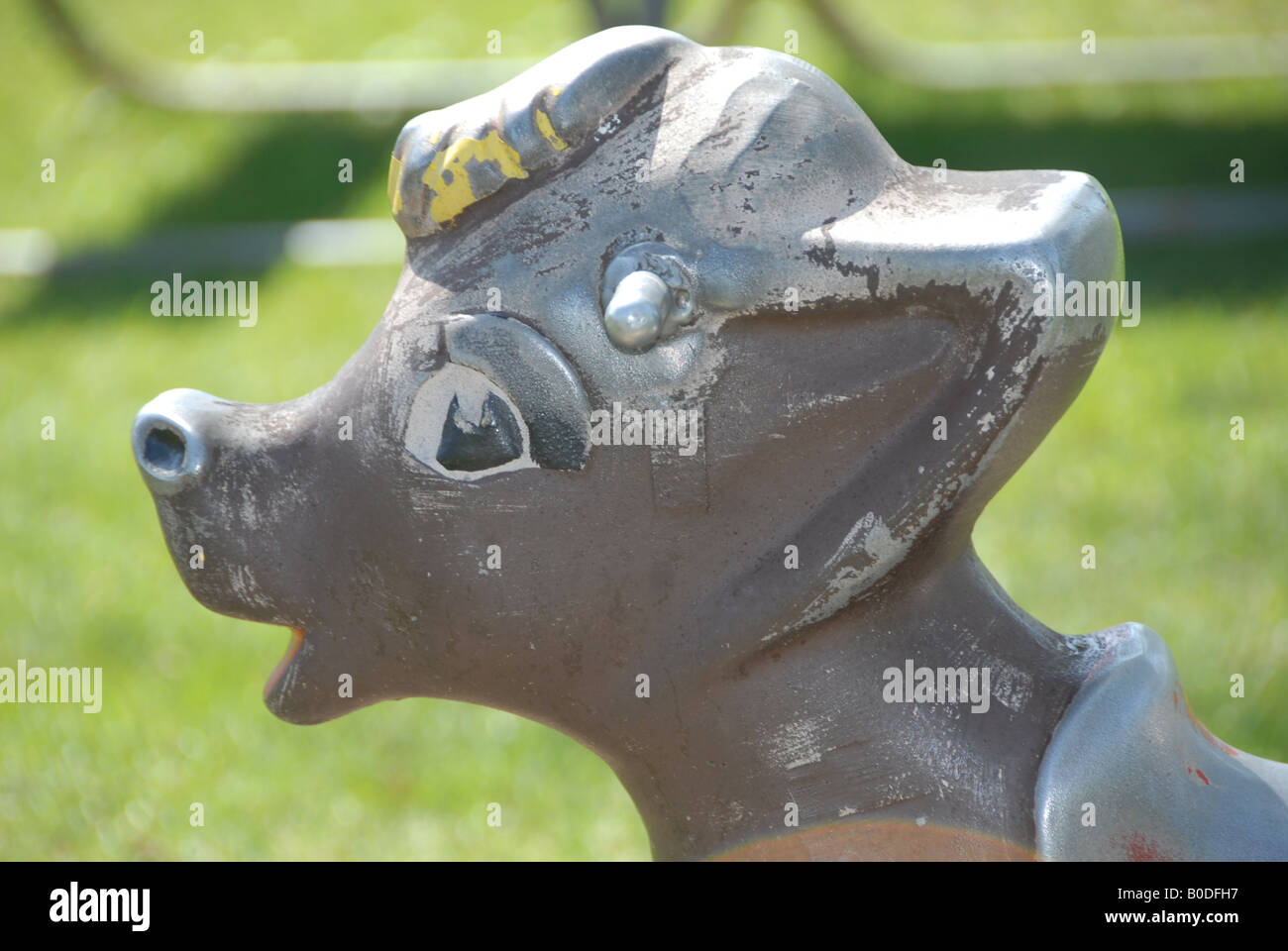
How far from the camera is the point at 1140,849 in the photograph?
1.42 meters

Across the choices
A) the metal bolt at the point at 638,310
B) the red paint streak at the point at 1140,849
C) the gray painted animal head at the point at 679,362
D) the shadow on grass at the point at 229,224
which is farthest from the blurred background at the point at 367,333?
the red paint streak at the point at 1140,849

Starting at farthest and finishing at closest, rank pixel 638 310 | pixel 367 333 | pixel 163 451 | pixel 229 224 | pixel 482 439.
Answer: pixel 229 224
pixel 367 333
pixel 163 451
pixel 482 439
pixel 638 310

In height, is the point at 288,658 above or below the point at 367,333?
above

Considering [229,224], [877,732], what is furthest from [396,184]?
[229,224]

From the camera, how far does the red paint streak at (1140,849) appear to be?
1.41 metres

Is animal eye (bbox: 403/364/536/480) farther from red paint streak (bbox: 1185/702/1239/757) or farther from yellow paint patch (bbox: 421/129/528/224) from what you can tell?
red paint streak (bbox: 1185/702/1239/757)

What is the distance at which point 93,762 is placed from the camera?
3576mm

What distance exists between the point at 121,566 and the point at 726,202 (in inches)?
141

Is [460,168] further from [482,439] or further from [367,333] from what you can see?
[367,333]

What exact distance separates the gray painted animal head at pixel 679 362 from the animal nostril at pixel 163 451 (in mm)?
160

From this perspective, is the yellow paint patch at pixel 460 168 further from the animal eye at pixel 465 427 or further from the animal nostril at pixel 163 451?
the animal nostril at pixel 163 451

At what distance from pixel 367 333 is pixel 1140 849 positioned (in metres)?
4.71
